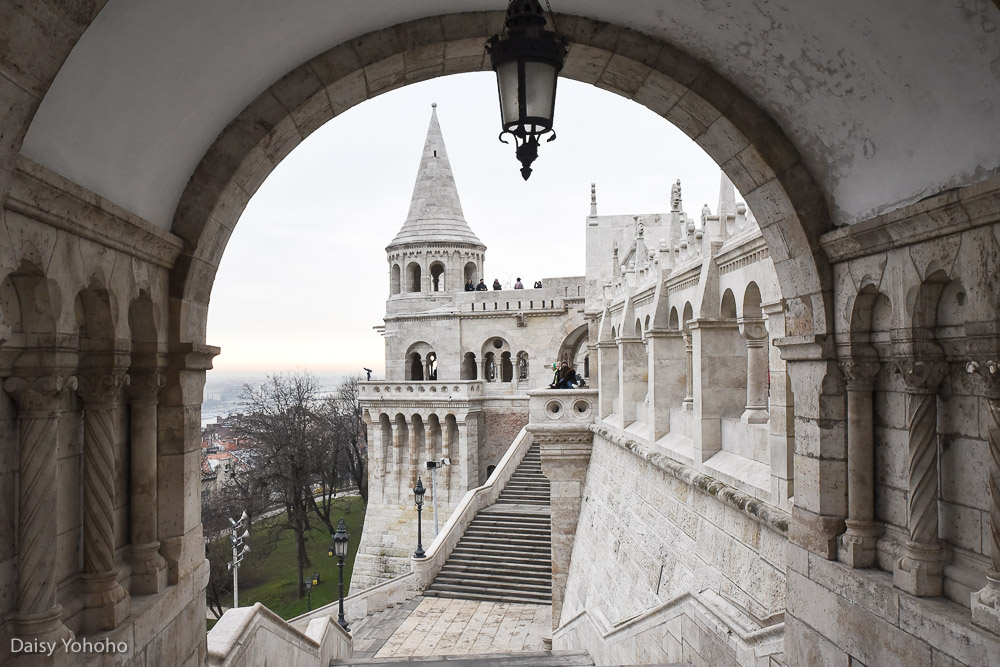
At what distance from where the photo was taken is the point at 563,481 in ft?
50.7

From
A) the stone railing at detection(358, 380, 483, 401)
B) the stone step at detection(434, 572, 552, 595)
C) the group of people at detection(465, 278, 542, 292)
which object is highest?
the group of people at detection(465, 278, 542, 292)

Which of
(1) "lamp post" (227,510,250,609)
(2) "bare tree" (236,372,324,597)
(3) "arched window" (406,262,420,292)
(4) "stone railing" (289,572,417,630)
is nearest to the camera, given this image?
(1) "lamp post" (227,510,250,609)

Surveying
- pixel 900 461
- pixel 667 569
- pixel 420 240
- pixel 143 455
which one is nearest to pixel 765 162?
pixel 900 461

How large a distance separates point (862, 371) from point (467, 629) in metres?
12.8

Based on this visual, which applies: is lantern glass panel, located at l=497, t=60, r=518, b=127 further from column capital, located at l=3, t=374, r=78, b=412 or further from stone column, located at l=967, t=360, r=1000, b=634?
stone column, located at l=967, t=360, r=1000, b=634

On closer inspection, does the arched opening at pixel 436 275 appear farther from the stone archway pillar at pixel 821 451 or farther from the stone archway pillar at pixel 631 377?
the stone archway pillar at pixel 821 451

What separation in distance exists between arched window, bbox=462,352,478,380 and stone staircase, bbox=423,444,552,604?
28.8ft

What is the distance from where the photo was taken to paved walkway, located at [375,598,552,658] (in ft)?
45.7

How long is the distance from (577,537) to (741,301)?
848 cm

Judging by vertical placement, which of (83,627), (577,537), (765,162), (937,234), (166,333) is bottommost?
(577,537)

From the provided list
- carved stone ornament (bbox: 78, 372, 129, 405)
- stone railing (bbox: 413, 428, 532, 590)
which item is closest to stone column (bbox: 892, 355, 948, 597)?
carved stone ornament (bbox: 78, 372, 129, 405)

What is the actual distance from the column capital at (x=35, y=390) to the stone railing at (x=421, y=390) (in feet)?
80.2

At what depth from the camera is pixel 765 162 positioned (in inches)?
176

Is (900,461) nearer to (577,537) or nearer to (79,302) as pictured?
(79,302)
